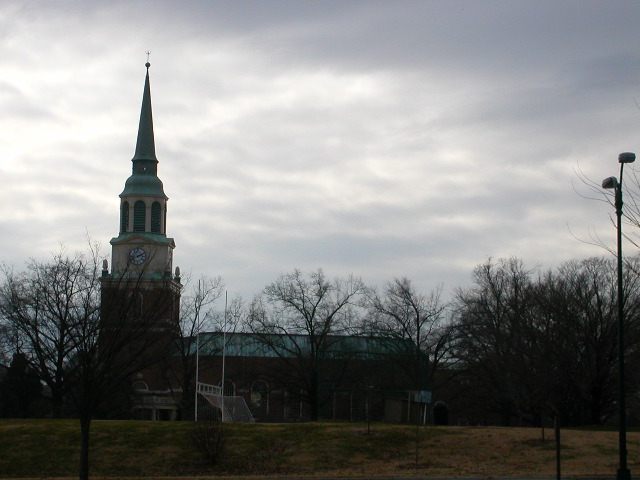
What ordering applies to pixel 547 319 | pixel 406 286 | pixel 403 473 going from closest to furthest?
pixel 403 473
pixel 547 319
pixel 406 286

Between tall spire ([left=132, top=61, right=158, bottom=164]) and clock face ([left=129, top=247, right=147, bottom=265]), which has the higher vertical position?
tall spire ([left=132, top=61, right=158, bottom=164])

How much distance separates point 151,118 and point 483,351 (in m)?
35.7

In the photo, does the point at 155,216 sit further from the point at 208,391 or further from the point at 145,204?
the point at 208,391

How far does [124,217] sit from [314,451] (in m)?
50.7

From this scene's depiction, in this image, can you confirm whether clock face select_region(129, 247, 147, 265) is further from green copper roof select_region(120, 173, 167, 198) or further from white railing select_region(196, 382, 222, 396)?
white railing select_region(196, 382, 222, 396)

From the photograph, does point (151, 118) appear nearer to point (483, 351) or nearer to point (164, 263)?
point (164, 263)

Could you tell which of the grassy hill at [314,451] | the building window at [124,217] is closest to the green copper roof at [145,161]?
the building window at [124,217]

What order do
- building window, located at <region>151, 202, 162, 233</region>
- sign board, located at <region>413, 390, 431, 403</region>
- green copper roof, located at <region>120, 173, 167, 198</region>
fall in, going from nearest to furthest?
1. sign board, located at <region>413, 390, 431, 403</region>
2. green copper roof, located at <region>120, 173, 167, 198</region>
3. building window, located at <region>151, 202, 162, 233</region>

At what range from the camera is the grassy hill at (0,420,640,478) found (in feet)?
96.9

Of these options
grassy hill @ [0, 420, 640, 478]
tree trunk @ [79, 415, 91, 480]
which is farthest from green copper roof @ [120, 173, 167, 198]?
tree trunk @ [79, 415, 91, 480]

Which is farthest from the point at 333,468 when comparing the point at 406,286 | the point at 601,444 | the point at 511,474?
the point at 406,286

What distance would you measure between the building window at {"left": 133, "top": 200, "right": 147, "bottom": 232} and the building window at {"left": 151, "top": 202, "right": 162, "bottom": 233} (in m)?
0.68

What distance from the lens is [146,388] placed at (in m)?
80.0

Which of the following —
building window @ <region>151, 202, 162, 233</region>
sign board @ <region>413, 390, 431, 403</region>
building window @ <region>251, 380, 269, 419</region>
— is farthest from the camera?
building window @ <region>151, 202, 162, 233</region>
